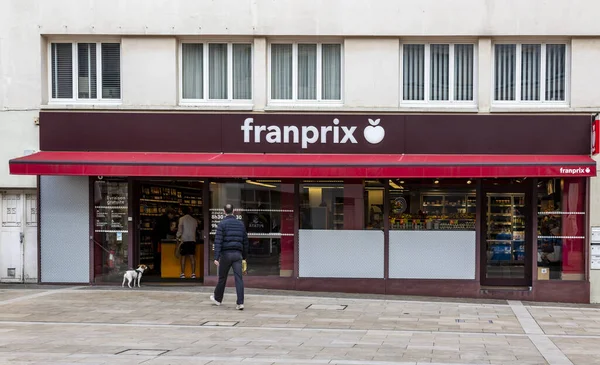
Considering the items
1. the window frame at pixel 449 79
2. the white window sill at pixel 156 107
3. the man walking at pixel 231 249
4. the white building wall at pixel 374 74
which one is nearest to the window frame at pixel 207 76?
the white window sill at pixel 156 107

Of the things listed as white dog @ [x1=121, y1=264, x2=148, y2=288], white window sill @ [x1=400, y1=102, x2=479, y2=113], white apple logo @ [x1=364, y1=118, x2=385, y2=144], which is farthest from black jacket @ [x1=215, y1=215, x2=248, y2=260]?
white window sill @ [x1=400, y1=102, x2=479, y2=113]

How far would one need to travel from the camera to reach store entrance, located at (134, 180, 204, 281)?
16844mm

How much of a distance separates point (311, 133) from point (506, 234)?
4.76 m

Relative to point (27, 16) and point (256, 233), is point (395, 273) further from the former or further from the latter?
point (27, 16)

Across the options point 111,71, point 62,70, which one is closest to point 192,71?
point 111,71

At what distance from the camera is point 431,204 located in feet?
52.9

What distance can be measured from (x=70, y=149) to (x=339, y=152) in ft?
18.7

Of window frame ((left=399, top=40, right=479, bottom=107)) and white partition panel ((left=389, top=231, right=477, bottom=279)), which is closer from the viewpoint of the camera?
white partition panel ((left=389, top=231, right=477, bottom=279))

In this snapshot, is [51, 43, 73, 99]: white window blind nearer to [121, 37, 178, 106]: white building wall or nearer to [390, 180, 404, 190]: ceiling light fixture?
[121, 37, 178, 106]: white building wall

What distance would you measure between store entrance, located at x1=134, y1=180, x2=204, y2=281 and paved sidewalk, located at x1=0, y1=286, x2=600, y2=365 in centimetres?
136

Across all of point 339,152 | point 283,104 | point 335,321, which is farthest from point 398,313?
point 283,104

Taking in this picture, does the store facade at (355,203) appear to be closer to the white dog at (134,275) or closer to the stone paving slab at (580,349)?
the white dog at (134,275)

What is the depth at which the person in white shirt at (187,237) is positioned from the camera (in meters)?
16.9

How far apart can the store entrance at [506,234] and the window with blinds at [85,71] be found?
27.6 ft
